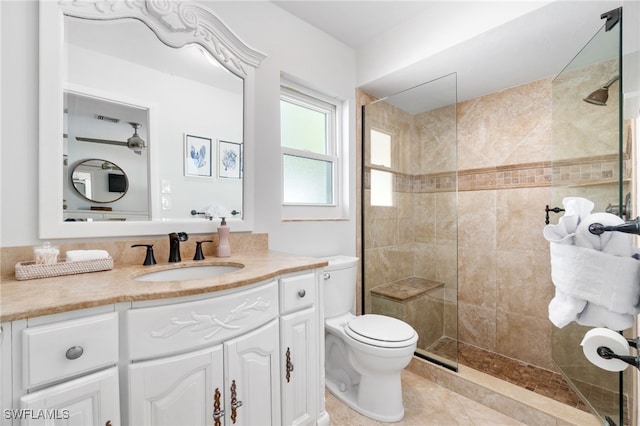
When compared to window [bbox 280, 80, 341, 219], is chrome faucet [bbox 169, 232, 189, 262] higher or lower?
lower

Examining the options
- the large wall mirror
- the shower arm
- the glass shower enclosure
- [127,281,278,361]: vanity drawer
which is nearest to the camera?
the shower arm

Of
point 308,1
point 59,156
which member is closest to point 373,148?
point 308,1

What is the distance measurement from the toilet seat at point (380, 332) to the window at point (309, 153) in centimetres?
81

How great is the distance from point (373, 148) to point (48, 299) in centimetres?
213

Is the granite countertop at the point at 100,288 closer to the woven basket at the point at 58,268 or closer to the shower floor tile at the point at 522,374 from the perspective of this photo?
the woven basket at the point at 58,268

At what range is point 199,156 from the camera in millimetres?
1533

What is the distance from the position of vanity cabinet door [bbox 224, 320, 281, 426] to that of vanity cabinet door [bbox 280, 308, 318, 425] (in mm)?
44

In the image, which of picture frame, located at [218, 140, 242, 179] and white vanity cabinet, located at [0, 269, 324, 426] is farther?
picture frame, located at [218, 140, 242, 179]

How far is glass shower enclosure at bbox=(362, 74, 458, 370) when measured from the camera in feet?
7.05

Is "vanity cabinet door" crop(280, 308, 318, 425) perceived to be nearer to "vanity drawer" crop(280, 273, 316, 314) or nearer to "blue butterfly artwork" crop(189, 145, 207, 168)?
"vanity drawer" crop(280, 273, 316, 314)

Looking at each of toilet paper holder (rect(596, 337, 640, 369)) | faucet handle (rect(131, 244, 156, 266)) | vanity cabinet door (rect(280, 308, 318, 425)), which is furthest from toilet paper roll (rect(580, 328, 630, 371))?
faucet handle (rect(131, 244, 156, 266))

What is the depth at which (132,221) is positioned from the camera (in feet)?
4.33

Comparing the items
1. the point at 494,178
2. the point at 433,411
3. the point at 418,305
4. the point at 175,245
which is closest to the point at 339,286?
the point at 418,305

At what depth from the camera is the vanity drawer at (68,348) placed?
700 millimetres
